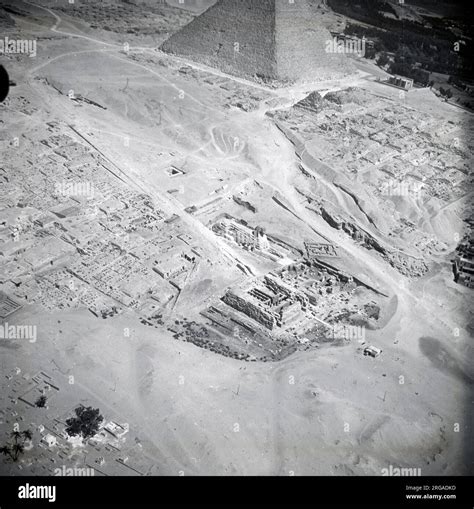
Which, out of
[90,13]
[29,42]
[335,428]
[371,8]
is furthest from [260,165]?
[371,8]

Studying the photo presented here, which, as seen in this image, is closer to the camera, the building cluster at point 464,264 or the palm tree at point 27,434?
the palm tree at point 27,434

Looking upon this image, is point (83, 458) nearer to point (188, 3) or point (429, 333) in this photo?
point (429, 333)

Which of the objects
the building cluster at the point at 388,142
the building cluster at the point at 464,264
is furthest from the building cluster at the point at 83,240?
the building cluster at the point at 388,142

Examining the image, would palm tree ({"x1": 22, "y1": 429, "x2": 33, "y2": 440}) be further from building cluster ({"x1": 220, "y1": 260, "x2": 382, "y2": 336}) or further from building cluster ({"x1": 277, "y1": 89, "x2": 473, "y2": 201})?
building cluster ({"x1": 277, "y1": 89, "x2": 473, "y2": 201})

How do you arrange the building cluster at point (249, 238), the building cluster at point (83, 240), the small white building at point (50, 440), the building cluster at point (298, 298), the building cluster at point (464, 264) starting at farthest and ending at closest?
the building cluster at point (249, 238)
the building cluster at point (464, 264)
the building cluster at point (83, 240)
the building cluster at point (298, 298)
the small white building at point (50, 440)

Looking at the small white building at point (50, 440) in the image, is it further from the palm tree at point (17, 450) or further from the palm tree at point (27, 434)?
the palm tree at point (17, 450)

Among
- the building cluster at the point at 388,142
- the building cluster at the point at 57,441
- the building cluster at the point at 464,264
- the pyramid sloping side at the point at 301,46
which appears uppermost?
the pyramid sloping side at the point at 301,46

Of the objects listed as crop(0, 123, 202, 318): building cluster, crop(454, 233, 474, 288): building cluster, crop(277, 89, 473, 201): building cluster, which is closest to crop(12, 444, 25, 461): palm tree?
crop(0, 123, 202, 318): building cluster

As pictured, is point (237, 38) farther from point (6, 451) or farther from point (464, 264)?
point (6, 451)
